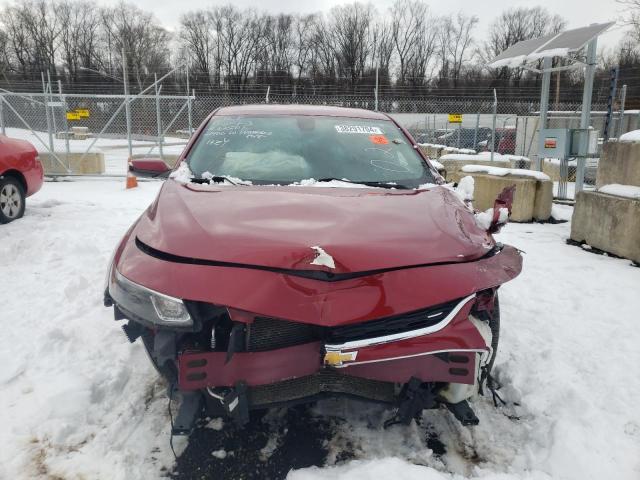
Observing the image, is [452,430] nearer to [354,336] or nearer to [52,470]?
[354,336]

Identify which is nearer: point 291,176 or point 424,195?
point 424,195

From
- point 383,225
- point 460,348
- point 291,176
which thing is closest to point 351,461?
point 460,348

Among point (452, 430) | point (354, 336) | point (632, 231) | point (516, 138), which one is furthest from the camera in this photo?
point (516, 138)

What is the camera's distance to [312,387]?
202cm

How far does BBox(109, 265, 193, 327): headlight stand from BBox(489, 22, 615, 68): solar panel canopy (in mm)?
7782

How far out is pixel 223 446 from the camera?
89.0 inches

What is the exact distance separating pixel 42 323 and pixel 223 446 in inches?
81.6

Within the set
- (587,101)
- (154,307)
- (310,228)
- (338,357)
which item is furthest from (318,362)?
(587,101)

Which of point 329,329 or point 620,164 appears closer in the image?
point 329,329

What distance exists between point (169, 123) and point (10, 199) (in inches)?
340

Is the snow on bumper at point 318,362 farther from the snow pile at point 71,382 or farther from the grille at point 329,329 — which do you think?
the snow pile at point 71,382

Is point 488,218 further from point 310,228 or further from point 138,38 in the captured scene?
point 138,38

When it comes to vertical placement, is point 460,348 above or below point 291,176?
below

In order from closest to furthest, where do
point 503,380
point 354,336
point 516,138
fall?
point 354,336, point 503,380, point 516,138
